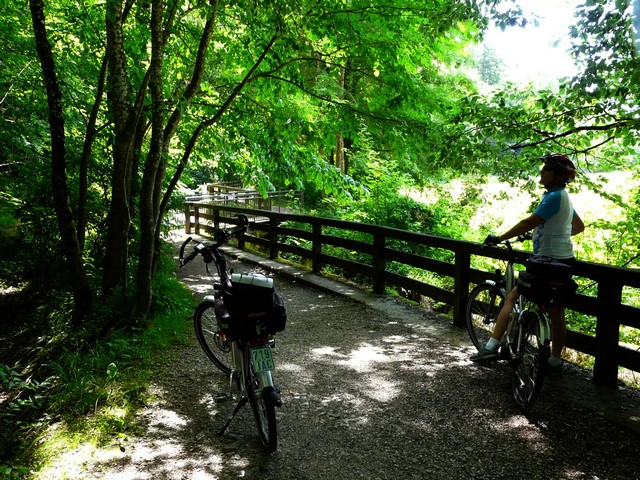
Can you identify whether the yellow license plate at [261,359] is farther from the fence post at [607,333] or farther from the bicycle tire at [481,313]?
the fence post at [607,333]

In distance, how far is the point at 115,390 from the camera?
406 cm

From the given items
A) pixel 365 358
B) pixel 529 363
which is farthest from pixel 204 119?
pixel 529 363

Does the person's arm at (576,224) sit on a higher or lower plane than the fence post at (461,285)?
higher

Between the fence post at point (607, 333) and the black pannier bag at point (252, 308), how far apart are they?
8.88 feet

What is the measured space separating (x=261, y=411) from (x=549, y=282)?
91.1 inches

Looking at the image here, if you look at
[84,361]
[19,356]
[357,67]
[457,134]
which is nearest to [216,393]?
[84,361]

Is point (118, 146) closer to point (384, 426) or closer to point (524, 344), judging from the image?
point (384, 426)

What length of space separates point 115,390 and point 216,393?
2.73 ft

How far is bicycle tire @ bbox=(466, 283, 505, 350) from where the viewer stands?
4.89m

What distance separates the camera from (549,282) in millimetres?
3633

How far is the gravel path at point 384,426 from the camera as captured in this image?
3.06 metres

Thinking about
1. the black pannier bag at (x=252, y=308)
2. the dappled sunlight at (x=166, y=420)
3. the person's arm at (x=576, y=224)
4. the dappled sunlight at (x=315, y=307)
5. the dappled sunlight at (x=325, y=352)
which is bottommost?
the dappled sunlight at (x=315, y=307)

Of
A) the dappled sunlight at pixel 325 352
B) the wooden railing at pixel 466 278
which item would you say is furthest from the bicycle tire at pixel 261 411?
the dappled sunlight at pixel 325 352

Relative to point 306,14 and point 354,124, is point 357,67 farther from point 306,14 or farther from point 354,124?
point 306,14
